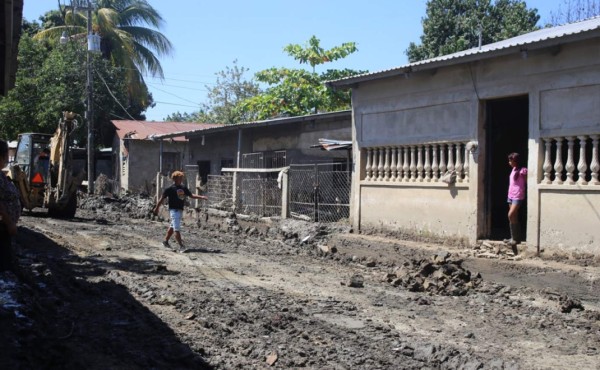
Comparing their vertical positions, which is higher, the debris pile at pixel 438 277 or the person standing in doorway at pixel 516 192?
the person standing in doorway at pixel 516 192

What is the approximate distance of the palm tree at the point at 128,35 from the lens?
106ft

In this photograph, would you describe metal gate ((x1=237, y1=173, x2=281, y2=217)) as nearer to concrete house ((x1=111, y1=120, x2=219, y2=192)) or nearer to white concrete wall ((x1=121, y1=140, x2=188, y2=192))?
concrete house ((x1=111, y1=120, x2=219, y2=192))

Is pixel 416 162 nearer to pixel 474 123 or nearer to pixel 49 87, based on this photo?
pixel 474 123

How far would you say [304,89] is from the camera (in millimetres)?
28828

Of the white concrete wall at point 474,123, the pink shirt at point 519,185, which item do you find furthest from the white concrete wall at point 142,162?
the pink shirt at point 519,185

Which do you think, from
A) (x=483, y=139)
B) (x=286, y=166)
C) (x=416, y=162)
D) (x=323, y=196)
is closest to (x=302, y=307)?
(x=483, y=139)

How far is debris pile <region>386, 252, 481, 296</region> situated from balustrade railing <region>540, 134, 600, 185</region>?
5.92ft

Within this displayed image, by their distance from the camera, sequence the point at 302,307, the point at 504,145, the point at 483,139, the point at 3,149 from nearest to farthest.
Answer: the point at 3,149 → the point at 302,307 → the point at 483,139 → the point at 504,145

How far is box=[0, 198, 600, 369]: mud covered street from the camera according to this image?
222 inches

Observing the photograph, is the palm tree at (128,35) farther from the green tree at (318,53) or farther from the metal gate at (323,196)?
the metal gate at (323,196)

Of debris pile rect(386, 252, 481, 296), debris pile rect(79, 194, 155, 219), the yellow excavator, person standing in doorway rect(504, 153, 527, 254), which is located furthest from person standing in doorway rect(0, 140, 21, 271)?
debris pile rect(79, 194, 155, 219)

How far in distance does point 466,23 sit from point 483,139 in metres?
19.9

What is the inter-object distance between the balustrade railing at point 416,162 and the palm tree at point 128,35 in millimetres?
22908

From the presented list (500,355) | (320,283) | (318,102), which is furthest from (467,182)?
(318,102)
